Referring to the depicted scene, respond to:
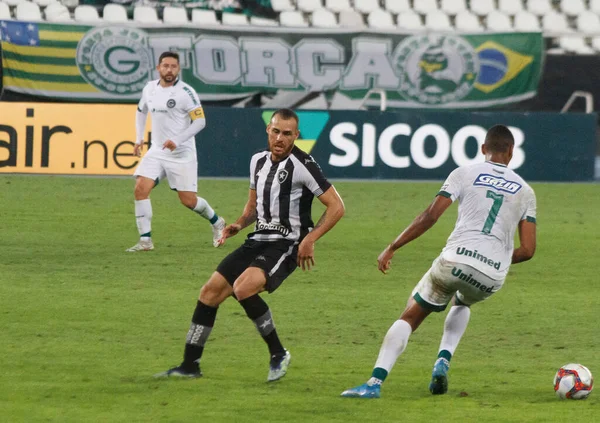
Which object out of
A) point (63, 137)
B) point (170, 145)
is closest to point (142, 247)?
point (170, 145)

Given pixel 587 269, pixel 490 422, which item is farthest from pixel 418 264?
pixel 490 422

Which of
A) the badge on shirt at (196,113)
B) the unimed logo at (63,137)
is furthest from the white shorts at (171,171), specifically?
the unimed logo at (63,137)

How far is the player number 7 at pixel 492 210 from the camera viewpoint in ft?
22.6

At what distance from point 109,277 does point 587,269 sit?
16.5 ft

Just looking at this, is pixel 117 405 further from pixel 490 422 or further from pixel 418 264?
pixel 418 264

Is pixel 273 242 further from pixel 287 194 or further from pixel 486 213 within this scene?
pixel 486 213

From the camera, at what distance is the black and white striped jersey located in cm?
745

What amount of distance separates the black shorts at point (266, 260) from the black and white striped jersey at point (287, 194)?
0.05 metres

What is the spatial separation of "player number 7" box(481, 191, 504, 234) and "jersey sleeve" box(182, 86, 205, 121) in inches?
265

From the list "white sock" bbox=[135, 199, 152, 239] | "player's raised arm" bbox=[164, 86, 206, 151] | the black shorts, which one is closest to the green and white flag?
"player's raised arm" bbox=[164, 86, 206, 151]

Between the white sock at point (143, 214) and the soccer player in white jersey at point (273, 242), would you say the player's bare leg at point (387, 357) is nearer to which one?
the soccer player in white jersey at point (273, 242)

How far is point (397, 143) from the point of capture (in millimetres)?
21031

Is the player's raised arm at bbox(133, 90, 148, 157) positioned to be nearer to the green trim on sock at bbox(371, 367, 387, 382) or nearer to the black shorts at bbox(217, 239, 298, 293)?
the black shorts at bbox(217, 239, 298, 293)

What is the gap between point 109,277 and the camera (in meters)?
11.3
